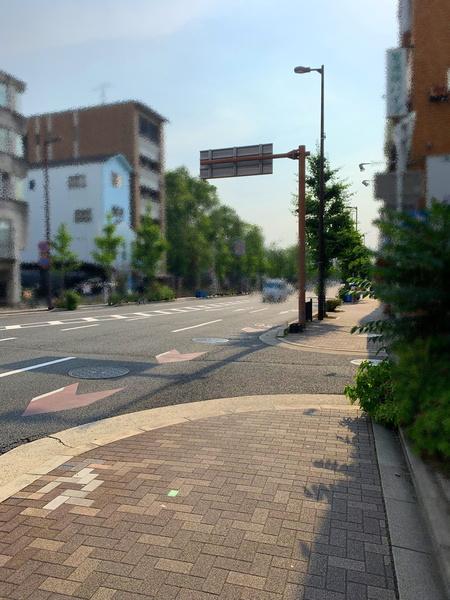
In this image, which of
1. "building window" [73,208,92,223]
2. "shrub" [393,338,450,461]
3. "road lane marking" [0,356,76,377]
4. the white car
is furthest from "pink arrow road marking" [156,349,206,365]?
"building window" [73,208,92,223]

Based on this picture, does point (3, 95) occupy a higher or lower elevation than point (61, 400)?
higher

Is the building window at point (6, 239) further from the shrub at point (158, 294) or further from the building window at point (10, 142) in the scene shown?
the shrub at point (158, 294)

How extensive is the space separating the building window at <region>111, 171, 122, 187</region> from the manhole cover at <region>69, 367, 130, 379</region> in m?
40.1

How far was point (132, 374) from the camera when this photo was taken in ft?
27.9

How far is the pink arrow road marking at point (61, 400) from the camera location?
623cm

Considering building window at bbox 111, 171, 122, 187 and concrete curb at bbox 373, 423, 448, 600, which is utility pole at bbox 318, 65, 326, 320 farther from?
building window at bbox 111, 171, 122, 187

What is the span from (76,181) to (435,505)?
1852 inches

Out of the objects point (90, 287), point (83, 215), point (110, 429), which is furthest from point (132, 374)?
point (83, 215)

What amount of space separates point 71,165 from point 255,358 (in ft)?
136

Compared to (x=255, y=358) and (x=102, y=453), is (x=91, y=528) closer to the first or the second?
(x=102, y=453)

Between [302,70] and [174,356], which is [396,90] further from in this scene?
[302,70]

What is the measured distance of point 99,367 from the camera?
9.20 meters

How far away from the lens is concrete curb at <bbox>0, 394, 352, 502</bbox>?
4.13 metres

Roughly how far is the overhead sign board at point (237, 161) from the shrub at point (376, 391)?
10755 millimetres
